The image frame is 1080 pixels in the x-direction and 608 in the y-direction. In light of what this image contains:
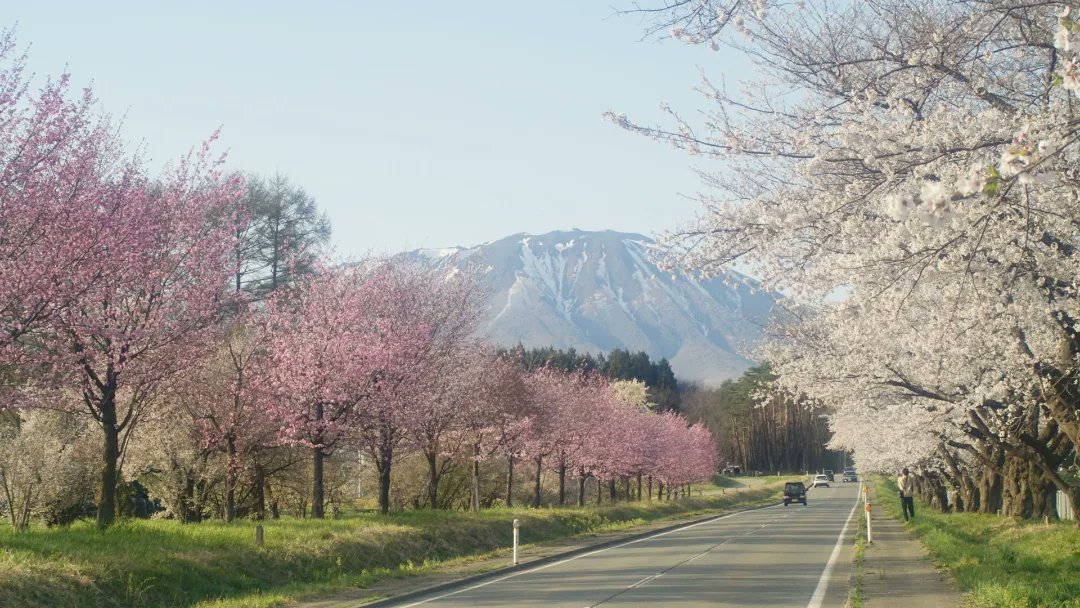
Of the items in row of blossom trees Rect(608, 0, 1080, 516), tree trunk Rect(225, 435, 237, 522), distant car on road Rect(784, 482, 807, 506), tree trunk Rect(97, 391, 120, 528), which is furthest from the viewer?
distant car on road Rect(784, 482, 807, 506)

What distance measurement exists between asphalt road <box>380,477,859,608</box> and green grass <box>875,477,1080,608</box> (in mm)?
2206

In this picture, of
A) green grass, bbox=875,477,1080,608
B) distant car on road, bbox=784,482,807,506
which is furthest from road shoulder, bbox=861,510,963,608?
distant car on road, bbox=784,482,807,506

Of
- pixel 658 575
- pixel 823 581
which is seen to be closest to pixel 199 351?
pixel 658 575

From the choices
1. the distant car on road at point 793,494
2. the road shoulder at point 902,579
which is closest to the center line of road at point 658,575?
the road shoulder at point 902,579

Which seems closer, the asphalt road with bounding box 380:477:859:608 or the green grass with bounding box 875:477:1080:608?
the green grass with bounding box 875:477:1080:608

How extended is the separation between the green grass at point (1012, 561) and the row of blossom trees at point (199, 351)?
41.7ft

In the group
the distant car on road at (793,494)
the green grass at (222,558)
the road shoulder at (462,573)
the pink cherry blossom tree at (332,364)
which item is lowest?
the distant car on road at (793,494)

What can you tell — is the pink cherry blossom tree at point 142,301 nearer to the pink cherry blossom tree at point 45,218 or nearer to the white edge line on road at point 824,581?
the pink cherry blossom tree at point 45,218

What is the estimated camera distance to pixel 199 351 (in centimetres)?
1916

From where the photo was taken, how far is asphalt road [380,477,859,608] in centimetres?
1491

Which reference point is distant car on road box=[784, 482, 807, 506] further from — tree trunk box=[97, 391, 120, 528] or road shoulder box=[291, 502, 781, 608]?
tree trunk box=[97, 391, 120, 528]

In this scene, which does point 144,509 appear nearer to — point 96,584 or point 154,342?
point 154,342

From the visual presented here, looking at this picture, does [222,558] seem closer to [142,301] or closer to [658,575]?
[142,301]

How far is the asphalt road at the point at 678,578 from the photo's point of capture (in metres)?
14.9
